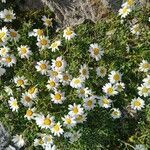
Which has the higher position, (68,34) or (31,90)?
(68,34)

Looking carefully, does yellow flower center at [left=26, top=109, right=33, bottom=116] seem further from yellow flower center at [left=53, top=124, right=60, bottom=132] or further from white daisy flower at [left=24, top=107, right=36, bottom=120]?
yellow flower center at [left=53, top=124, right=60, bottom=132]

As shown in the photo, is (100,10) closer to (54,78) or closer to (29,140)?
(54,78)

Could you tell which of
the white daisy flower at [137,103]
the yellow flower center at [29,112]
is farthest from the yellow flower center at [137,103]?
the yellow flower center at [29,112]

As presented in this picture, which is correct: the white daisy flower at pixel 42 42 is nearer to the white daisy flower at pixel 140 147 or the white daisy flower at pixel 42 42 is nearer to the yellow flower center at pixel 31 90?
the yellow flower center at pixel 31 90

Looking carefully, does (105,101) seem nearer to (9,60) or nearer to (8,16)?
(9,60)

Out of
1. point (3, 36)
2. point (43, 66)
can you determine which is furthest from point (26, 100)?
point (3, 36)
